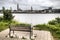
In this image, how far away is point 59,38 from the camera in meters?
7.98

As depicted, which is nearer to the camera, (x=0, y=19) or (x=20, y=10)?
(x=0, y=19)

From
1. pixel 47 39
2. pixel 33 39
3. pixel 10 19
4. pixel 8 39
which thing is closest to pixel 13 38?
pixel 8 39

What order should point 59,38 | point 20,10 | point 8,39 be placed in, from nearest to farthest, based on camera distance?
point 8,39, point 59,38, point 20,10

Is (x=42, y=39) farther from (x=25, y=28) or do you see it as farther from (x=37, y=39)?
(x=25, y=28)

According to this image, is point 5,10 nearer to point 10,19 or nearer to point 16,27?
point 10,19

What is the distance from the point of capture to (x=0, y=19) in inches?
641

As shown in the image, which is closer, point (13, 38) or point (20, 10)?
point (13, 38)

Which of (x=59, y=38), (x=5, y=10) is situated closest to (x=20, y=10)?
(x=5, y=10)

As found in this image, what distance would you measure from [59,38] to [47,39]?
3.53 feet

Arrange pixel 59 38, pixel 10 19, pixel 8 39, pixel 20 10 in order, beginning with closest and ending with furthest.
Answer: pixel 8 39, pixel 59 38, pixel 10 19, pixel 20 10

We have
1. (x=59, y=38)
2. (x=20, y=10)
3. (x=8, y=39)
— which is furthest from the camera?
(x=20, y=10)

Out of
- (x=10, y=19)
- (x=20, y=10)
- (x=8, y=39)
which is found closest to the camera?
(x=8, y=39)

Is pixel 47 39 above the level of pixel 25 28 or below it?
below

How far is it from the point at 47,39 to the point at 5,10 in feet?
31.8
